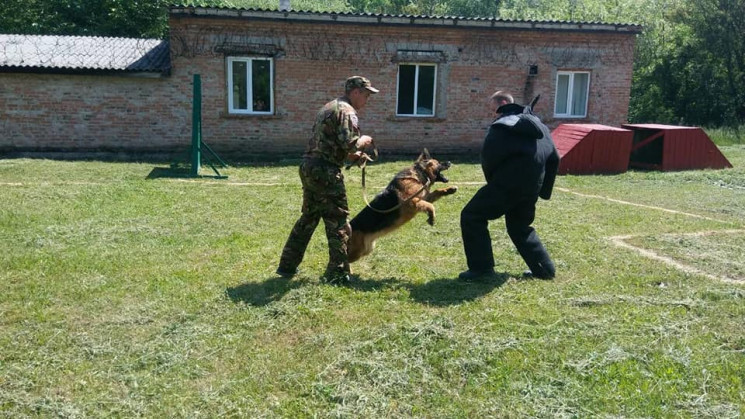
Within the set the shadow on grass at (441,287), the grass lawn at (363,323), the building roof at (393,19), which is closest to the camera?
the grass lawn at (363,323)

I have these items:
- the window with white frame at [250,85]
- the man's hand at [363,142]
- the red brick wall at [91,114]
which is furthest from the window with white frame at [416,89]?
the man's hand at [363,142]

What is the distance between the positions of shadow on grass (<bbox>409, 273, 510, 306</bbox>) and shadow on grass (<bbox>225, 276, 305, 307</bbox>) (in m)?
1.11

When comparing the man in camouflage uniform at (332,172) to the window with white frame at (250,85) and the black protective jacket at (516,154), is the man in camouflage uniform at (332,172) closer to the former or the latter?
the black protective jacket at (516,154)

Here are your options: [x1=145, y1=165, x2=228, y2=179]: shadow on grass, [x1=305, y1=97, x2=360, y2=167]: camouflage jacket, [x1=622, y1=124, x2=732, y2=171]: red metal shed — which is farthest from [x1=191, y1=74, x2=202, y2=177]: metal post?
[x1=622, y1=124, x2=732, y2=171]: red metal shed

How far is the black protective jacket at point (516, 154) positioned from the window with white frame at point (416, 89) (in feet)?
38.5

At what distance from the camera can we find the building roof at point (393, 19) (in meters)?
15.6

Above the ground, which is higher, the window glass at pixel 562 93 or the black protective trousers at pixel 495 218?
the window glass at pixel 562 93

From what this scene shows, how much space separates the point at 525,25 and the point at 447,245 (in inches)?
455

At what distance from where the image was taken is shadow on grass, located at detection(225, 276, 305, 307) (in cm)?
536

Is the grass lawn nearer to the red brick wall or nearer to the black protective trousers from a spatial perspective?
the black protective trousers

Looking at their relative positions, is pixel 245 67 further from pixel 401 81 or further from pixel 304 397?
pixel 304 397

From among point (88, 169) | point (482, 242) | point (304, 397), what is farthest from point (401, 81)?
point (304, 397)

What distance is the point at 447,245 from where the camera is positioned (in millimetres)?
7504

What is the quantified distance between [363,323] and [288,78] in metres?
12.5
